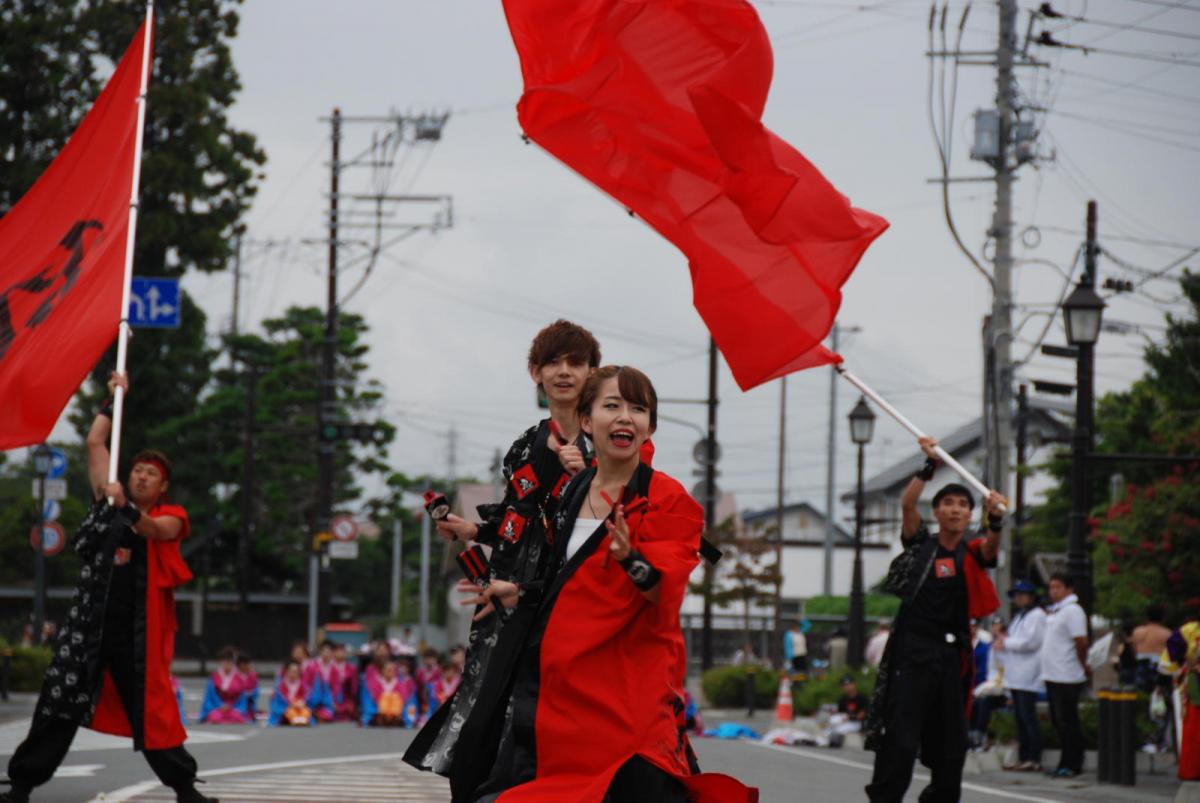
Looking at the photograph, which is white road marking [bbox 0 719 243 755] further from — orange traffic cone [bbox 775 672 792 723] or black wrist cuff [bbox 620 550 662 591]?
orange traffic cone [bbox 775 672 792 723]

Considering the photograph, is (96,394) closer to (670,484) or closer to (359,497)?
(359,497)

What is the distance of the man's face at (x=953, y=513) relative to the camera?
33.0ft

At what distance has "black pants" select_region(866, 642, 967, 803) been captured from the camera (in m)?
9.84

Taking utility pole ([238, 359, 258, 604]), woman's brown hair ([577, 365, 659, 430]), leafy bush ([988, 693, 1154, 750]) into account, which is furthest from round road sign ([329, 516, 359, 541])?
woman's brown hair ([577, 365, 659, 430])

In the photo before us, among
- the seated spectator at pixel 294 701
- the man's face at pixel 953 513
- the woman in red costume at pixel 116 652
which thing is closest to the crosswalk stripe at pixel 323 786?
the woman in red costume at pixel 116 652

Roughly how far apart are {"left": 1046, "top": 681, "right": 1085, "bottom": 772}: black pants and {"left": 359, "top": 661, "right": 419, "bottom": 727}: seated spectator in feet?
44.2

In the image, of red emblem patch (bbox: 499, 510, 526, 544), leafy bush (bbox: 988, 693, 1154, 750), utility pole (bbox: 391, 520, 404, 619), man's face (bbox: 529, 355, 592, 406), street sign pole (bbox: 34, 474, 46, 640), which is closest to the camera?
red emblem patch (bbox: 499, 510, 526, 544)

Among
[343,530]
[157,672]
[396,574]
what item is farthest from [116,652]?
[396,574]

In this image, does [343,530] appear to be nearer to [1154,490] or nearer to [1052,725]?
[1154,490]

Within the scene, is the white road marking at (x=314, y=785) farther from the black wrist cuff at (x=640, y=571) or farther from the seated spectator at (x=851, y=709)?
the seated spectator at (x=851, y=709)

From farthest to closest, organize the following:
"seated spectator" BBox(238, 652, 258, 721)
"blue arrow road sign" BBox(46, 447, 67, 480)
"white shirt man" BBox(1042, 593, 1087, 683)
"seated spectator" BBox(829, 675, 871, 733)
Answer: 1. "blue arrow road sign" BBox(46, 447, 67, 480)
2. "seated spectator" BBox(238, 652, 258, 721)
3. "seated spectator" BBox(829, 675, 871, 733)
4. "white shirt man" BBox(1042, 593, 1087, 683)

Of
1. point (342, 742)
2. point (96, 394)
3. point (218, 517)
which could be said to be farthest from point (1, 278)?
point (96, 394)

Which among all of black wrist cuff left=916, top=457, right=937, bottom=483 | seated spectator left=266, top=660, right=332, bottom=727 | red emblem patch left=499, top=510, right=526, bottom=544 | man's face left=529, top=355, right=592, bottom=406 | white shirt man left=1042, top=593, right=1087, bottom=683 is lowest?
seated spectator left=266, top=660, right=332, bottom=727

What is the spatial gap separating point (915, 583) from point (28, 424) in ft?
15.8
